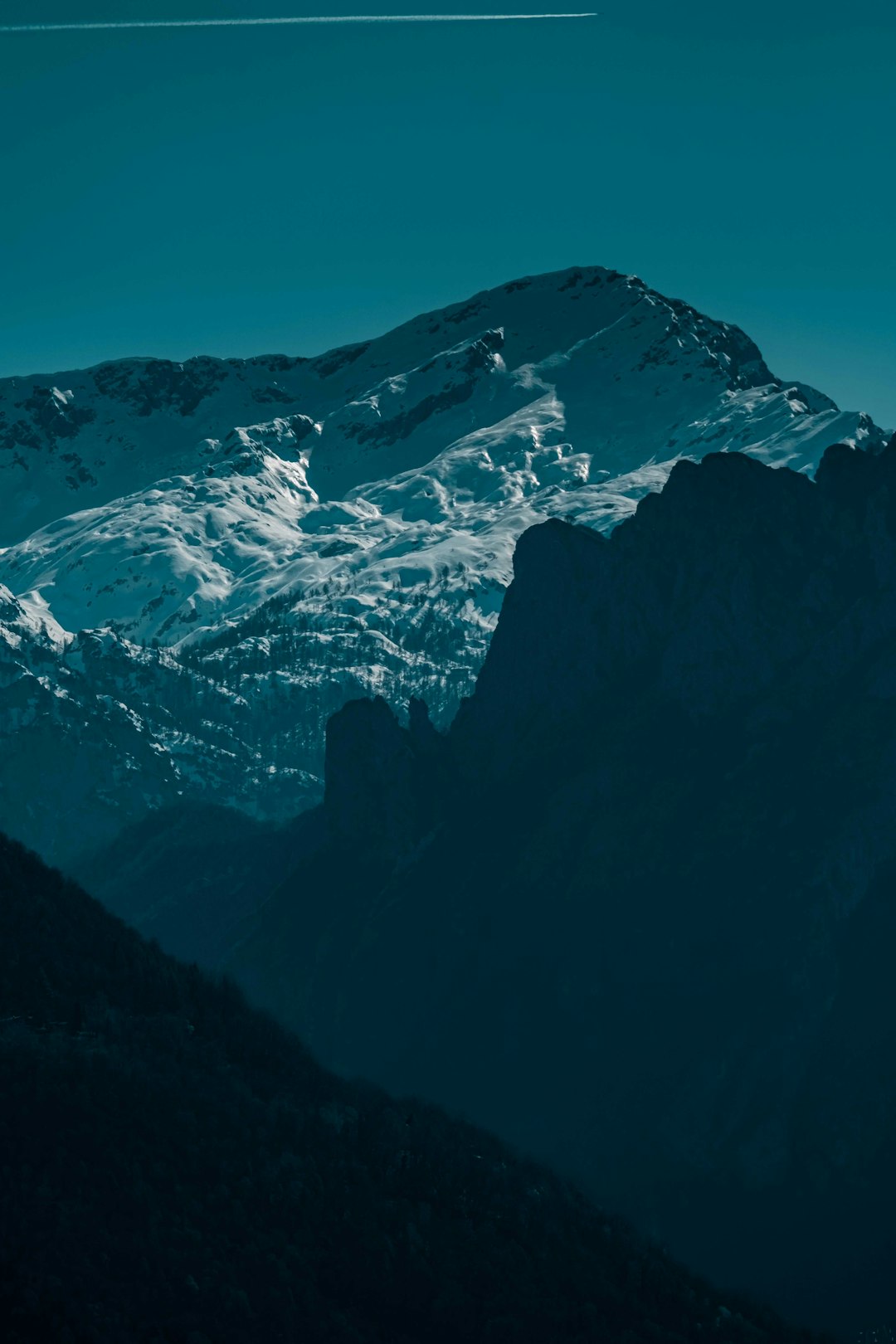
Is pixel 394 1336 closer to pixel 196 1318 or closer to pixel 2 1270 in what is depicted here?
pixel 196 1318

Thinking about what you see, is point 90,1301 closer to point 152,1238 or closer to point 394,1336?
point 152,1238

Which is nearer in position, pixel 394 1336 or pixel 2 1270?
pixel 2 1270

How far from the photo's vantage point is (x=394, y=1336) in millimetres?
198500

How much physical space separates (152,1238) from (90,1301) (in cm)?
1270

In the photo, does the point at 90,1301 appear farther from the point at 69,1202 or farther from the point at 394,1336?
the point at 394,1336

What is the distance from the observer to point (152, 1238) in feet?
643

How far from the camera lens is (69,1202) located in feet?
643

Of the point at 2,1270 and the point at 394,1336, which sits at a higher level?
the point at 394,1336

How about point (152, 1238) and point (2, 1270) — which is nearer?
point (2, 1270)

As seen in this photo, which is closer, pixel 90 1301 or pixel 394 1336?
pixel 90 1301

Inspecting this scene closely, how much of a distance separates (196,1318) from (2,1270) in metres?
16.9

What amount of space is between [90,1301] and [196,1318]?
31.2 ft

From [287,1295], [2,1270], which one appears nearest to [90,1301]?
[2,1270]

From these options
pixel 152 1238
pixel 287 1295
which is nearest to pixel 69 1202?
pixel 152 1238
